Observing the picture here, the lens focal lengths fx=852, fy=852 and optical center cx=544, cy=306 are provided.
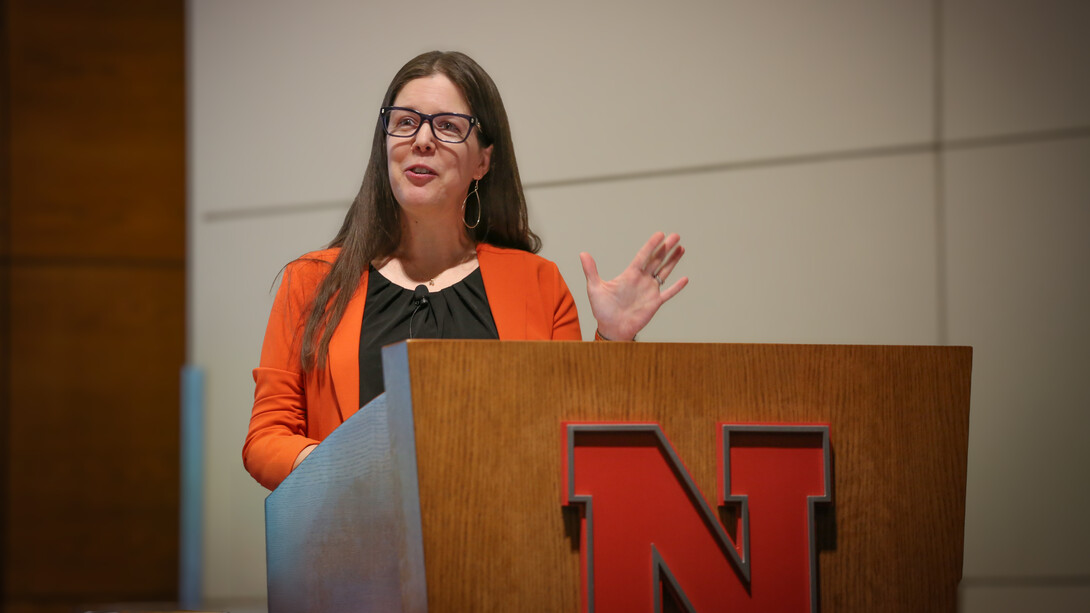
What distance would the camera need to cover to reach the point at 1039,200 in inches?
80.7

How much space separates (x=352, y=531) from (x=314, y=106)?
A: 1931mm

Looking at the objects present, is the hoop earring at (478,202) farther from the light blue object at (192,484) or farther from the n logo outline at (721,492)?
the light blue object at (192,484)

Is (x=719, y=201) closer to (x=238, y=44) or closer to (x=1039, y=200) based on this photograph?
(x=1039, y=200)

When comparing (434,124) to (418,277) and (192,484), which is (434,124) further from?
(192,484)

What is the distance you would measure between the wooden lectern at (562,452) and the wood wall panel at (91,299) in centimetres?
269

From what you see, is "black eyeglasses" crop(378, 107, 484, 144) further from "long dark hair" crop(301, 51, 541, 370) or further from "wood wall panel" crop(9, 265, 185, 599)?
"wood wall panel" crop(9, 265, 185, 599)

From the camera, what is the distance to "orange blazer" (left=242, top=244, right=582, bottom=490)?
1459 mm

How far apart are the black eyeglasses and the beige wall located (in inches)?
32.6

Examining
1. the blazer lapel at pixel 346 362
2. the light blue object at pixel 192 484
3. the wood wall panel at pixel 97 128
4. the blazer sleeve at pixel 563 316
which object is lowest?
the light blue object at pixel 192 484

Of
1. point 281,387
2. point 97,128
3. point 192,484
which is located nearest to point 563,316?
point 281,387

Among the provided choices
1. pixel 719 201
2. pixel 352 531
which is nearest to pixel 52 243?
pixel 719 201

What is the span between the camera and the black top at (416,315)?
1.56 metres

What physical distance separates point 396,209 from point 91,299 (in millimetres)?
2255

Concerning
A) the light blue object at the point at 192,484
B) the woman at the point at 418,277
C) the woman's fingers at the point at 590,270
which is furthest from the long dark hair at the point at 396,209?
the light blue object at the point at 192,484
